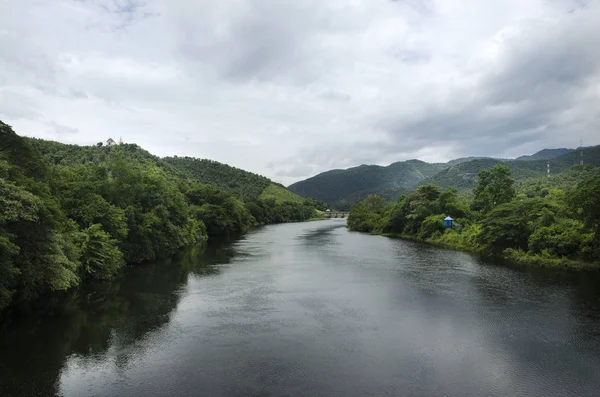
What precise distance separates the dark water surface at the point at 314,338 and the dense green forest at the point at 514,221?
5.48 metres

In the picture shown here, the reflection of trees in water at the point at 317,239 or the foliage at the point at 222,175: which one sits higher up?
the foliage at the point at 222,175

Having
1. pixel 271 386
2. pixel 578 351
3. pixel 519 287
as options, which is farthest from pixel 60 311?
pixel 519 287

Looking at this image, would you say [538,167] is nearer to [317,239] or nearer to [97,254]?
[317,239]

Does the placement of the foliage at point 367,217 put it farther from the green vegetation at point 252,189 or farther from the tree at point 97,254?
the tree at point 97,254

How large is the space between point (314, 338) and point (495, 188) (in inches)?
1780

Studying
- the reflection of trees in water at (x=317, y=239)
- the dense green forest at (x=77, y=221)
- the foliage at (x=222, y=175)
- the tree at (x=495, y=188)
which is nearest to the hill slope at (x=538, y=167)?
the reflection of trees in water at (x=317, y=239)

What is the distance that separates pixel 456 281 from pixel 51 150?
94.6m

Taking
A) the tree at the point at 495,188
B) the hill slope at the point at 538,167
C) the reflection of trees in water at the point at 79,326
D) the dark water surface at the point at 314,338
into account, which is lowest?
the dark water surface at the point at 314,338

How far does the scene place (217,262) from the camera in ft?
134

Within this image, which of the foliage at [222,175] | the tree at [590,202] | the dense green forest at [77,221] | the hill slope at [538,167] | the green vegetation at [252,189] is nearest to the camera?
the dense green forest at [77,221]

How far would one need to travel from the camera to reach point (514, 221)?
39.9 m

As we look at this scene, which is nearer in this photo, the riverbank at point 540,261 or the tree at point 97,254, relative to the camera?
the tree at point 97,254

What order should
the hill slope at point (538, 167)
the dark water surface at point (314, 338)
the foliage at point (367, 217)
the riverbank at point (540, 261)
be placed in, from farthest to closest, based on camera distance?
the hill slope at point (538, 167) < the foliage at point (367, 217) < the riverbank at point (540, 261) < the dark water surface at point (314, 338)

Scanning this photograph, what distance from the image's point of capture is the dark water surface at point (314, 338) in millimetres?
13695
